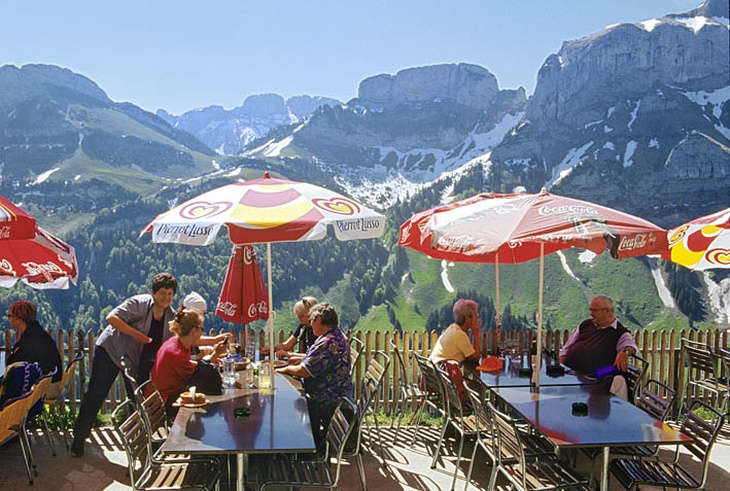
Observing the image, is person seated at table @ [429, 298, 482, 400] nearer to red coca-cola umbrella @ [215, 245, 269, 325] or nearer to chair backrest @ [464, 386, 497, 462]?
chair backrest @ [464, 386, 497, 462]

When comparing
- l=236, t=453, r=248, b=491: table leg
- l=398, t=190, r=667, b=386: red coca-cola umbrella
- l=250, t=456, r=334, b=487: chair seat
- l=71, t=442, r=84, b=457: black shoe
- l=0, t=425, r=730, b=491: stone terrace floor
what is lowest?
l=0, t=425, r=730, b=491: stone terrace floor

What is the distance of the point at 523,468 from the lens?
4.53 metres

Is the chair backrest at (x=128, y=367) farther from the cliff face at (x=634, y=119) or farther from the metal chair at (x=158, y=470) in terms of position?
the cliff face at (x=634, y=119)

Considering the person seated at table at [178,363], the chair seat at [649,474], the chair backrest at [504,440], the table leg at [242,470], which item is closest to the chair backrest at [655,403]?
the chair seat at [649,474]

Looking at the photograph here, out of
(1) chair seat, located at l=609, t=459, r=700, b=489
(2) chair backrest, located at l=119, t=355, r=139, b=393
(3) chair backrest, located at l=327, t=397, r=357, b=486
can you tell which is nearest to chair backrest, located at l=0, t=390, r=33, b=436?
(2) chair backrest, located at l=119, t=355, r=139, b=393

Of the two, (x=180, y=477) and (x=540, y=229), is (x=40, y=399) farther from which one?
(x=540, y=229)

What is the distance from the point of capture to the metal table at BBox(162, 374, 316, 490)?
422 centimetres

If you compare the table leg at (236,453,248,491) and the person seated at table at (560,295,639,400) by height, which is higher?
the person seated at table at (560,295,639,400)

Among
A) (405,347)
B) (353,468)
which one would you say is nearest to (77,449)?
(353,468)

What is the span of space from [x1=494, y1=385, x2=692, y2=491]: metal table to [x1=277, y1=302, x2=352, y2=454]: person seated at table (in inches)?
57.1

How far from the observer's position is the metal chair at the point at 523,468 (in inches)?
181

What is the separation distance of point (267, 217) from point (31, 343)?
3307 millimetres

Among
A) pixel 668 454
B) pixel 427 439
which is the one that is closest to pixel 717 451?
pixel 668 454

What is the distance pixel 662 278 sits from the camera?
390 ft
